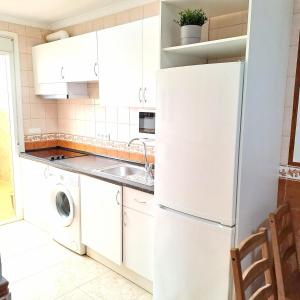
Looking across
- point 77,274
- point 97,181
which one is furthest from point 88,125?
point 77,274

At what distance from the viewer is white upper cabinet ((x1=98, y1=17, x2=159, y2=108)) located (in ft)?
7.43

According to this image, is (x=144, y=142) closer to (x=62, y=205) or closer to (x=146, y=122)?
(x=146, y=122)

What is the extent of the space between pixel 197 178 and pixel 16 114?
2.61m

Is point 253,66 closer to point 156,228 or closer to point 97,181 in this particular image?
point 156,228

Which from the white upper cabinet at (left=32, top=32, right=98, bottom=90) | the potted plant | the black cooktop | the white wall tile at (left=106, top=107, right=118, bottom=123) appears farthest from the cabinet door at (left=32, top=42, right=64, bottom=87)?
the potted plant

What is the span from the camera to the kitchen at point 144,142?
62.6 inches

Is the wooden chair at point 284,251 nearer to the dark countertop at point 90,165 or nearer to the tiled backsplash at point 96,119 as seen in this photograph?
the dark countertop at point 90,165

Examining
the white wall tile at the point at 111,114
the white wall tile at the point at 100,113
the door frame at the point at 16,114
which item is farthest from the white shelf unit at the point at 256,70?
the door frame at the point at 16,114

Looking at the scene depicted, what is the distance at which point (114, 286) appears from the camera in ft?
7.82

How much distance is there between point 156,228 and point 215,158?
679 mm

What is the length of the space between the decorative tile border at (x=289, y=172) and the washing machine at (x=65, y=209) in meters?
1.70

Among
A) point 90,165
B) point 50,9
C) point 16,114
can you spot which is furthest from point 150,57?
point 16,114

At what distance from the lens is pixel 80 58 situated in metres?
2.88

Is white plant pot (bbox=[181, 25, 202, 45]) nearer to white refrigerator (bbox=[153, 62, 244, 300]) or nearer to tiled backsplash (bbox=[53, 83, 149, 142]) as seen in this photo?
white refrigerator (bbox=[153, 62, 244, 300])
